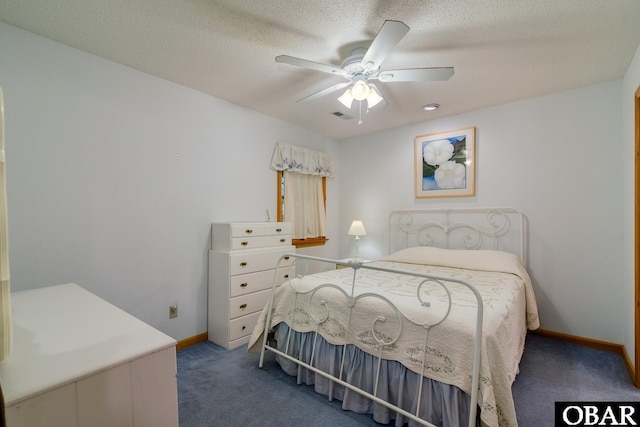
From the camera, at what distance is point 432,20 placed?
1762mm

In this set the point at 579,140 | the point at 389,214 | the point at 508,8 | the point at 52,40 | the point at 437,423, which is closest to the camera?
the point at 437,423

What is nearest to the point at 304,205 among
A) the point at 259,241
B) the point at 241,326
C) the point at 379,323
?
the point at 259,241

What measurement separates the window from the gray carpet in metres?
1.73

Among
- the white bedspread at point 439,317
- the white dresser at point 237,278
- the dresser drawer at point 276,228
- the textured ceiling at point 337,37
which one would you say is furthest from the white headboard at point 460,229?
the white dresser at point 237,278

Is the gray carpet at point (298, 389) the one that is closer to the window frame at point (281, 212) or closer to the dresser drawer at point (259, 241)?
the dresser drawer at point (259, 241)

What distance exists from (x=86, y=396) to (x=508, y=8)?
2.54 m

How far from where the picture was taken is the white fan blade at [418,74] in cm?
187

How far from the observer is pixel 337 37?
1938mm

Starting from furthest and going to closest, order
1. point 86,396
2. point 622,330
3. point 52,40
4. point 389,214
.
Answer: point 389,214 < point 622,330 < point 52,40 < point 86,396

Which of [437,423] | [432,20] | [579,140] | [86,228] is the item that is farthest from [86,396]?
[579,140]

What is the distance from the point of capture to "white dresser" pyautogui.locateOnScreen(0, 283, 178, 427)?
0.67 meters

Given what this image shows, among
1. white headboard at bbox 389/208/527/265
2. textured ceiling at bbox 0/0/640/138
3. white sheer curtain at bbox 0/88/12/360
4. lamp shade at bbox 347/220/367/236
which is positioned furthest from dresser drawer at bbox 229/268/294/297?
white sheer curtain at bbox 0/88/12/360

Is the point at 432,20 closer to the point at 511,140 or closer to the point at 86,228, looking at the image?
the point at 511,140

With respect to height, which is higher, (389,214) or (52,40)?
(52,40)
